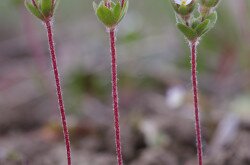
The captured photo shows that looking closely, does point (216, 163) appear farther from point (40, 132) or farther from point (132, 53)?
point (132, 53)

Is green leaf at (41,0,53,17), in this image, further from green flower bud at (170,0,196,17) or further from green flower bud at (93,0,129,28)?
green flower bud at (170,0,196,17)

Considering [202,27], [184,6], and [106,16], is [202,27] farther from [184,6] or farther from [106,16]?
[106,16]

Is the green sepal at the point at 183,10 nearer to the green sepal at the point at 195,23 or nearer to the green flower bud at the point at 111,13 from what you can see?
the green sepal at the point at 195,23

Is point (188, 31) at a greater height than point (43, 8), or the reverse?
point (43, 8)

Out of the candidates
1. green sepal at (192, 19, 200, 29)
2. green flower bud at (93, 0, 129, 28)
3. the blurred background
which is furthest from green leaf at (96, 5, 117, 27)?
the blurred background

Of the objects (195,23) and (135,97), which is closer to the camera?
(195,23)

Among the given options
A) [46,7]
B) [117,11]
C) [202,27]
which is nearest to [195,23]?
[202,27]

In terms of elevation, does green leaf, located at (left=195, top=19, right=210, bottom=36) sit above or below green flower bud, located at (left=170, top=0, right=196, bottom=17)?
below

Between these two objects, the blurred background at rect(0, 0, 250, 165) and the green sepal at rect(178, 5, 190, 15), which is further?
the blurred background at rect(0, 0, 250, 165)

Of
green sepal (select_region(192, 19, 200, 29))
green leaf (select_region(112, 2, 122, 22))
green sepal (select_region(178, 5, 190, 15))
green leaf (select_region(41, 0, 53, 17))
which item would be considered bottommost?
green sepal (select_region(192, 19, 200, 29))
